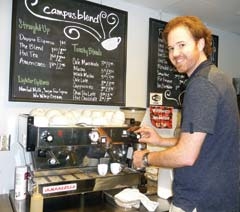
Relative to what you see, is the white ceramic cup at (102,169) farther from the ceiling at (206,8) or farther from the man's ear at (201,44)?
the ceiling at (206,8)

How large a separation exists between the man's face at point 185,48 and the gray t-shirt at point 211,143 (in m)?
0.07

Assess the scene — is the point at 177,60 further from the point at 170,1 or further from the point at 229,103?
the point at 170,1

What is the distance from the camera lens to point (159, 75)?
2.36 m

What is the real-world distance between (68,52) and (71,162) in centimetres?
76

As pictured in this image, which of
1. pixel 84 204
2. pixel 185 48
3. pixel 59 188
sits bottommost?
pixel 84 204

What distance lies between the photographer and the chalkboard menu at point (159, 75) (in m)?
2.31

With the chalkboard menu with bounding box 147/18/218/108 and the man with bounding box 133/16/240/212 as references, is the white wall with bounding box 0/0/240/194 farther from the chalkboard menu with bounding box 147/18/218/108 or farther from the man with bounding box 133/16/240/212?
the man with bounding box 133/16/240/212

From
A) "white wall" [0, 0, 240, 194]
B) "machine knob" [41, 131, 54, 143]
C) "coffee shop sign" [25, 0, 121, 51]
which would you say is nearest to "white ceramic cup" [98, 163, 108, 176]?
"machine knob" [41, 131, 54, 143]

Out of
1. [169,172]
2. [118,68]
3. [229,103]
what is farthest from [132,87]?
[229,103]

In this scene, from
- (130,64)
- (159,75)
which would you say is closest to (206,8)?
(159,75)

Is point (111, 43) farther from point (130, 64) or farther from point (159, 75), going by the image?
point (159, 75)

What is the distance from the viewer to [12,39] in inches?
66.1

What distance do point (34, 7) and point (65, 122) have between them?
0.80 metres

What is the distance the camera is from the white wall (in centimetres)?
169
